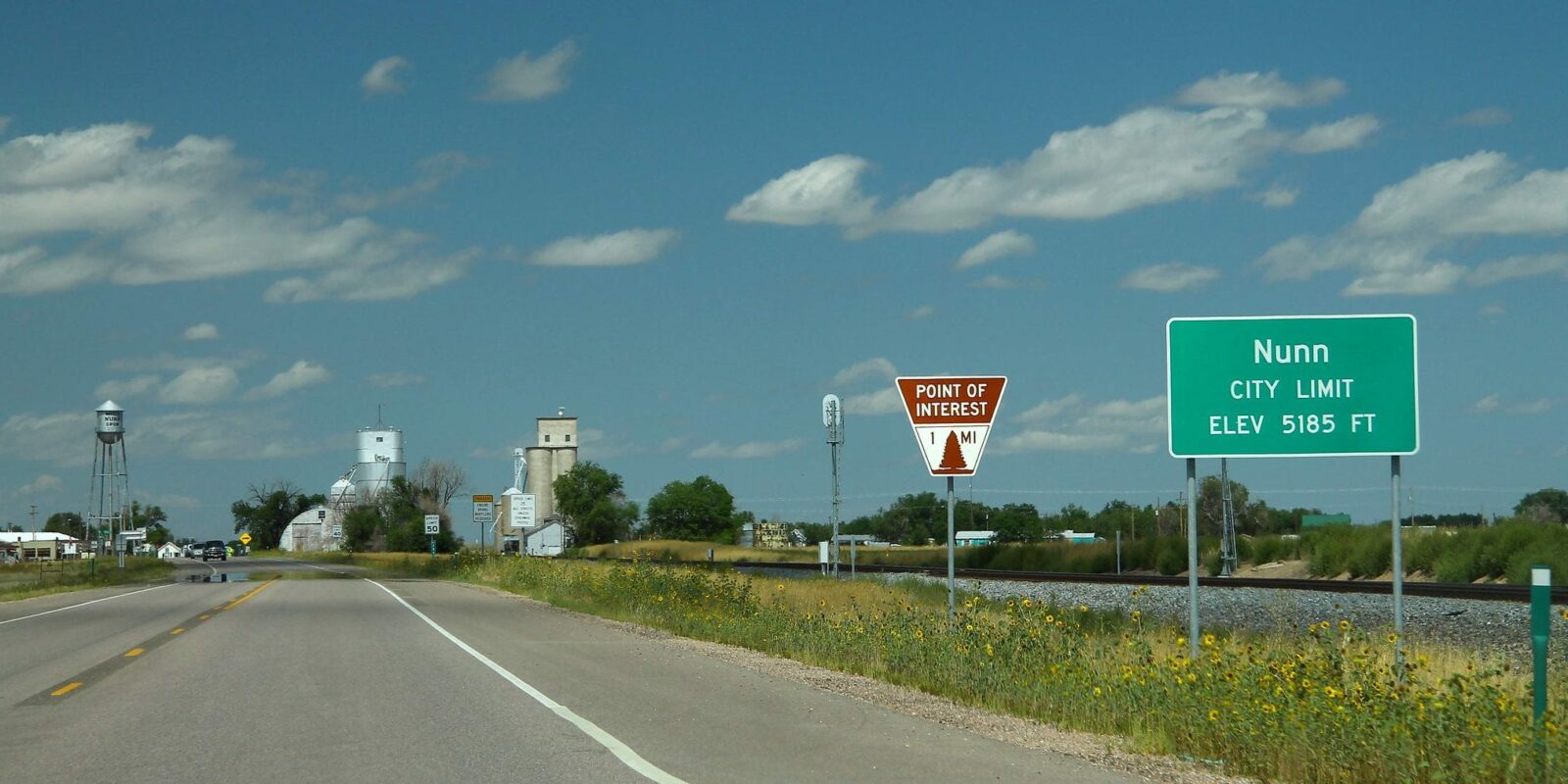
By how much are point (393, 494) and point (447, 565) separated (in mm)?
76559

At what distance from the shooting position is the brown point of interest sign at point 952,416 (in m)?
18.2

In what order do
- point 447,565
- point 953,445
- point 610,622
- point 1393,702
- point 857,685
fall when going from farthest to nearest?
point 447,565 → point 610,622 → point 953,445 → point 857,685 → point 1393,702

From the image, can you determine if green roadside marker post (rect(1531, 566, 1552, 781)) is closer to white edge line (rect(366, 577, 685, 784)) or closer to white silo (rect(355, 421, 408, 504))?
white edge line (rect(366, 577, 685, 784))

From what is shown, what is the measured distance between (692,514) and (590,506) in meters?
12.3

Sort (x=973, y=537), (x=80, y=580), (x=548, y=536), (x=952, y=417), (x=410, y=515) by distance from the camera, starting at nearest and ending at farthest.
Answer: (x=952, y=417) < (x=80, y=580) < (x=410, y=515) < (x=973, y=537) < (x=548, y=536)

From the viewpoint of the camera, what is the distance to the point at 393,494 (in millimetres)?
145250

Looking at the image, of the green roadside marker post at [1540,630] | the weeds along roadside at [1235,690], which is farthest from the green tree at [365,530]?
the green roadside marker post at [1540,630]

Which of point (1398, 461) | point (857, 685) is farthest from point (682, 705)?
point (1398, 461)

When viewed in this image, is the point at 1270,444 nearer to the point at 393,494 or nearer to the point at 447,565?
the point at 447,565

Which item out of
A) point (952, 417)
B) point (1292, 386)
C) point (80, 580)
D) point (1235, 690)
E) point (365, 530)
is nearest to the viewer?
point (1235, 690)

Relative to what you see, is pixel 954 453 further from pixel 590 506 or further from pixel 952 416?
pixel 590 506

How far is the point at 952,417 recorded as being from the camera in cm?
1839

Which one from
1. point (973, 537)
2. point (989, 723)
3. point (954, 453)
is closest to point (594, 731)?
point (989, 723)

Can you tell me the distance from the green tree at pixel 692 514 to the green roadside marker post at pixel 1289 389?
150999mm
